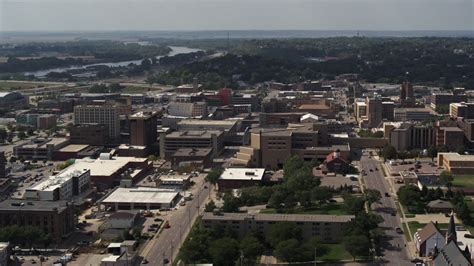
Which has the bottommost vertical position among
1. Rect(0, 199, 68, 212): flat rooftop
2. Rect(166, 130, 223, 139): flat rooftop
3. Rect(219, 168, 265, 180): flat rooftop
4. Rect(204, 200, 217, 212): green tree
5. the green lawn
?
the green lawn

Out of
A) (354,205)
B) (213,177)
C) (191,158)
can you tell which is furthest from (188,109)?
(354,205)

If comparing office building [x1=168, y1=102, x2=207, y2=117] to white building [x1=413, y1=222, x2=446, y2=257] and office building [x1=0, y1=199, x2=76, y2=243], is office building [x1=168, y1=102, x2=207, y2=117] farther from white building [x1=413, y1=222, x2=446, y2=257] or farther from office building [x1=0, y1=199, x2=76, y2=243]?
white building [x1=413, y1=222, x2=446, y2=257]

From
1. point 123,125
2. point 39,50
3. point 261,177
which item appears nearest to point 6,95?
point 123,125

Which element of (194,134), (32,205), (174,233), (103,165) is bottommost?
(174,233)

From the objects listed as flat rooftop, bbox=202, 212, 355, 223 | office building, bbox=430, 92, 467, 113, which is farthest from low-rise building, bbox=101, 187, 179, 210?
office building, bbox=430, 92, 467, 113

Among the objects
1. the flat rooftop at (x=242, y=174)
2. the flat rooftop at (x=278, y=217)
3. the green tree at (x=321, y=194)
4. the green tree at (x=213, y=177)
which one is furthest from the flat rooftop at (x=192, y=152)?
the flat rooftop at (x=278, y=217)

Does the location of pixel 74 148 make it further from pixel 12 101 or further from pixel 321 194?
pixel 12 101

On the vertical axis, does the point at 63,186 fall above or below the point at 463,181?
above
